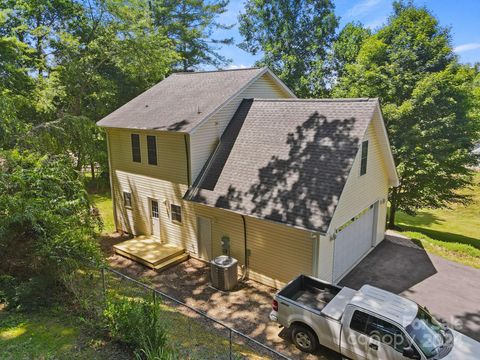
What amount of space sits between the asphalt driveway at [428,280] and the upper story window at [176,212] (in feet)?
23.1

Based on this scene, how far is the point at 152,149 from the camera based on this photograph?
14.5 m

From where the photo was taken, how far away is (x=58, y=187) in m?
9.59

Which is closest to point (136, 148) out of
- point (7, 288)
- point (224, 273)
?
point (224, 273)

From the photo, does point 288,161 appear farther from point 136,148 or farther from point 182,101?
point 136,148

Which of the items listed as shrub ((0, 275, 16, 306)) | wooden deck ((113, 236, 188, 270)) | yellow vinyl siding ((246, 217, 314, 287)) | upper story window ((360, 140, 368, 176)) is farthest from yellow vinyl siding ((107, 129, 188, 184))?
upper story window ((360, 140, 368, 176))

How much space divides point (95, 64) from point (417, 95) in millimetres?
22322

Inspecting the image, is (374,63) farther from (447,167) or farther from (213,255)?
(213,255)

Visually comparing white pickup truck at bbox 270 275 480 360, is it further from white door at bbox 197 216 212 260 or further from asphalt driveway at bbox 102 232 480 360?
white door at bbox 197 216 212 260

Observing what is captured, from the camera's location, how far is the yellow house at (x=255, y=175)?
1088 cm

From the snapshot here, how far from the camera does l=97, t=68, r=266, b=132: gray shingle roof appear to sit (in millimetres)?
13562

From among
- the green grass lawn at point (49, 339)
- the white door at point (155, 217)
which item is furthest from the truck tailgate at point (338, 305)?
the white door at point (155, 217)

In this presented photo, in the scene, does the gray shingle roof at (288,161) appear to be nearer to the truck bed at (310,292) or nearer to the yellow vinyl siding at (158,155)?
the yellow vinyl siding at (158,155)

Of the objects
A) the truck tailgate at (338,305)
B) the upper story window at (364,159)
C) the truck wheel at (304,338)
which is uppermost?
the upper story window at (364,159)

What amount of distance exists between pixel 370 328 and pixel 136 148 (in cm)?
1194
